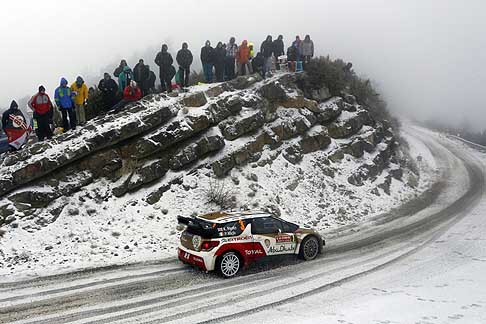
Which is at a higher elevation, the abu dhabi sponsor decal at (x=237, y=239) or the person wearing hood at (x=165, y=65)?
the person wearing hood at (x=165, y=65)

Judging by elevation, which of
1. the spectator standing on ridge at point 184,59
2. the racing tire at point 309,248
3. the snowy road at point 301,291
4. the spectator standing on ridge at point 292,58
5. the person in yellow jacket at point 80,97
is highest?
the spectator standing on ridge at point 292,58

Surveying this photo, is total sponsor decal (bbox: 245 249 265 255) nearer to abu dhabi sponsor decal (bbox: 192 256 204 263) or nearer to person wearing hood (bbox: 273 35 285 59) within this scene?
abu dhabi sponsor decal (bbox: 192 256 204 263)

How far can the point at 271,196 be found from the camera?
19.1 metres

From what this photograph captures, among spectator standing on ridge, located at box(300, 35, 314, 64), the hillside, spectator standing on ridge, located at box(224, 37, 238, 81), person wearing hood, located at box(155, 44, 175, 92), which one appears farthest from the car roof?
spectator standing on ridge, located at box(300, 35, 314, 64)

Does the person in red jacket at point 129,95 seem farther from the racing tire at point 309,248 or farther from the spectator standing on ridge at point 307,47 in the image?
the spectator standing on ridge at point 307,47

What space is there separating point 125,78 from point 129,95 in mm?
910

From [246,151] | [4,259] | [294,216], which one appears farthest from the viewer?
[246,151]

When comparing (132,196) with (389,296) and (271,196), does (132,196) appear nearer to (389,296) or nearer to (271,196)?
(271,196)

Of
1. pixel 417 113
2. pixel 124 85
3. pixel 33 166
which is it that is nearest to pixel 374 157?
pixel 124 85

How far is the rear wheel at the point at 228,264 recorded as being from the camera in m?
12.4

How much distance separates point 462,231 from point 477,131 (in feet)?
113

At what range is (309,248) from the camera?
14.2 metres

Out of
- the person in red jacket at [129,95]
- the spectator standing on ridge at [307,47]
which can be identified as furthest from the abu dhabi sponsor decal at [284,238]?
the spectator standing on ridge at [307,47]

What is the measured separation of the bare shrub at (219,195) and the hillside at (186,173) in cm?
4
